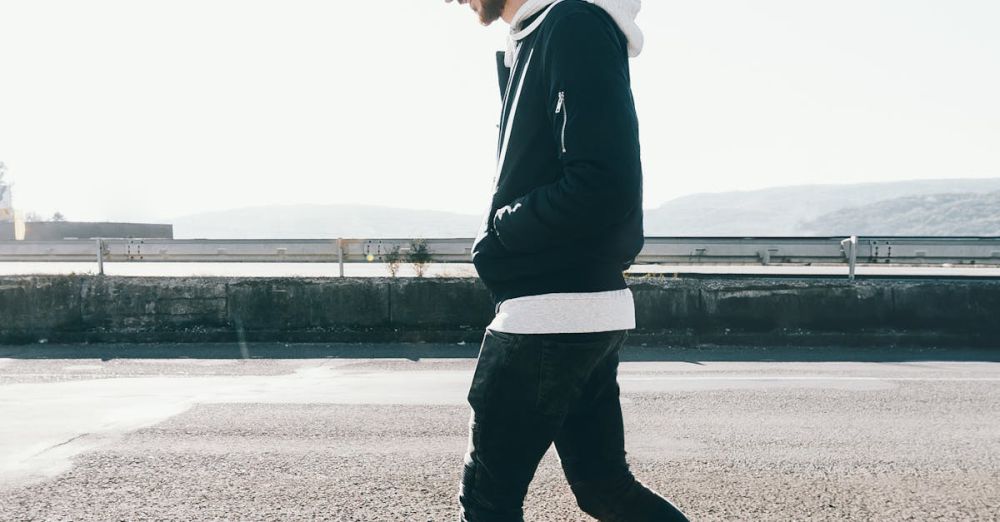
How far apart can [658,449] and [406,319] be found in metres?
4.83

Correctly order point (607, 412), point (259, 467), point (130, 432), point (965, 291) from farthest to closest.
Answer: point (965, 291)
point (130, 432)
point (259, 467)
point (607, 412)

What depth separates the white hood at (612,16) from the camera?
1628 millimetres

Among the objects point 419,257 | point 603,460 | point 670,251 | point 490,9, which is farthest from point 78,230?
point 603,460

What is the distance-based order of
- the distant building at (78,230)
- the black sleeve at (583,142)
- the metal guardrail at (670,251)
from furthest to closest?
the distant building at (78,230) < the metal guardrail at (670,251) < the black sleeve at (583,142)

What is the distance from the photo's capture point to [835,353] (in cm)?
788

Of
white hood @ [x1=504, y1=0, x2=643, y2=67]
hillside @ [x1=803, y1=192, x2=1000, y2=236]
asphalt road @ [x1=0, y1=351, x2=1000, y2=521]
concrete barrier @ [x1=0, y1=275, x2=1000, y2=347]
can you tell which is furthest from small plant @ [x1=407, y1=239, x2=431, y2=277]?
hillside @ [x1=803, y1=192, x2=1000, y2=236]

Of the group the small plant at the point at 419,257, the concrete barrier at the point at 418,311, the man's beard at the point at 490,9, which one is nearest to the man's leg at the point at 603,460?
the man's beard at the point at 490,9

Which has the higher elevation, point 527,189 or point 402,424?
point 527,189

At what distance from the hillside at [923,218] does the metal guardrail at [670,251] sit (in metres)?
108

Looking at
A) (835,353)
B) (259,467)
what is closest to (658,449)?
(259,467)

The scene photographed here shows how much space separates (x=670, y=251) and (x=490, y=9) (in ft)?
57.9

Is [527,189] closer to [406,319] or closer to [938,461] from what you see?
[938,461]

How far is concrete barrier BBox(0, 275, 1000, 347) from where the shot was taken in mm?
8422

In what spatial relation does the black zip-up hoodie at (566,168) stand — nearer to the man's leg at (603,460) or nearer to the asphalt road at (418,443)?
the man's leg at (603,460)
